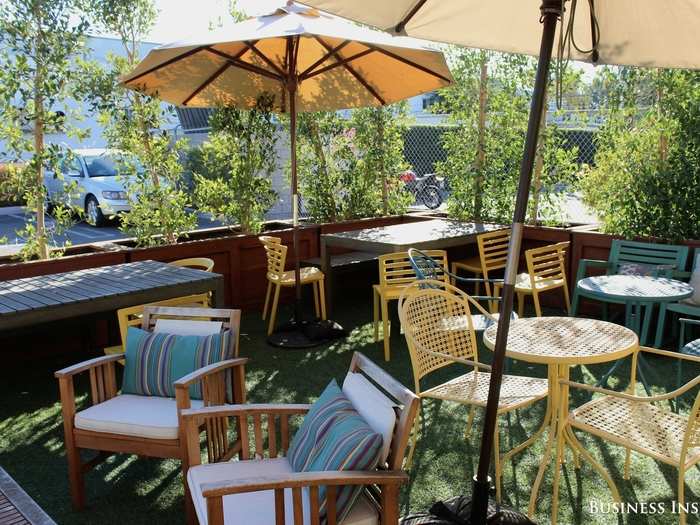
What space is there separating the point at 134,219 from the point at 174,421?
3492 millimetres

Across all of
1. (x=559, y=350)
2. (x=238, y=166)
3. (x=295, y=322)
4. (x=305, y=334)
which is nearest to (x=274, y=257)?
(x=295, y=322)

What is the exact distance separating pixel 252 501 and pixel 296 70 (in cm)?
402

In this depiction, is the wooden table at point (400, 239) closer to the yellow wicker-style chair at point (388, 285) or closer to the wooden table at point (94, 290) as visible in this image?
the yellow wicker-style chair at point (388, 285)

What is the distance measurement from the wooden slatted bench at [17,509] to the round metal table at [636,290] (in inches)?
132

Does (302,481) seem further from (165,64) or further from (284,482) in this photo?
(165,64)

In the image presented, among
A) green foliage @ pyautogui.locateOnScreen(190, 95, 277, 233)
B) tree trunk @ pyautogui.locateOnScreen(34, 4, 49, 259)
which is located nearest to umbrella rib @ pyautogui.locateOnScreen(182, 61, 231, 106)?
green foliage @ pyautogui.locateOnScreen(190, 95, 277, 233)

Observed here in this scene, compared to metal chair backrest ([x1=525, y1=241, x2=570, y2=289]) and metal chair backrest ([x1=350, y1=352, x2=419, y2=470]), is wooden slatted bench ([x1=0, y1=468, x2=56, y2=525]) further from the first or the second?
metal chair backrest ([x1=525, y1=241, x2=570, y2=289])

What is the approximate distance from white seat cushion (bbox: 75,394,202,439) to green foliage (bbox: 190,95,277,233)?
3612 millimetres

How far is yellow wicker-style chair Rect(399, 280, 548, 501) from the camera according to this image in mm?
2988

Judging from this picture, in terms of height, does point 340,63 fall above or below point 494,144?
above

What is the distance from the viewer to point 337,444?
2.11 m

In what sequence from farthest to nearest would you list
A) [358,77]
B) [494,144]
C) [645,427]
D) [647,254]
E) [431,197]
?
[431,197] → [494,144] → [358,77] → [647,254] → [645,427]

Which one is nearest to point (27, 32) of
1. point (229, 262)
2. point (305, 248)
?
point (229, 262)

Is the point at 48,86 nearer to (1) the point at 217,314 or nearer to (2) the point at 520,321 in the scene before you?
(1) the point at 217,314
